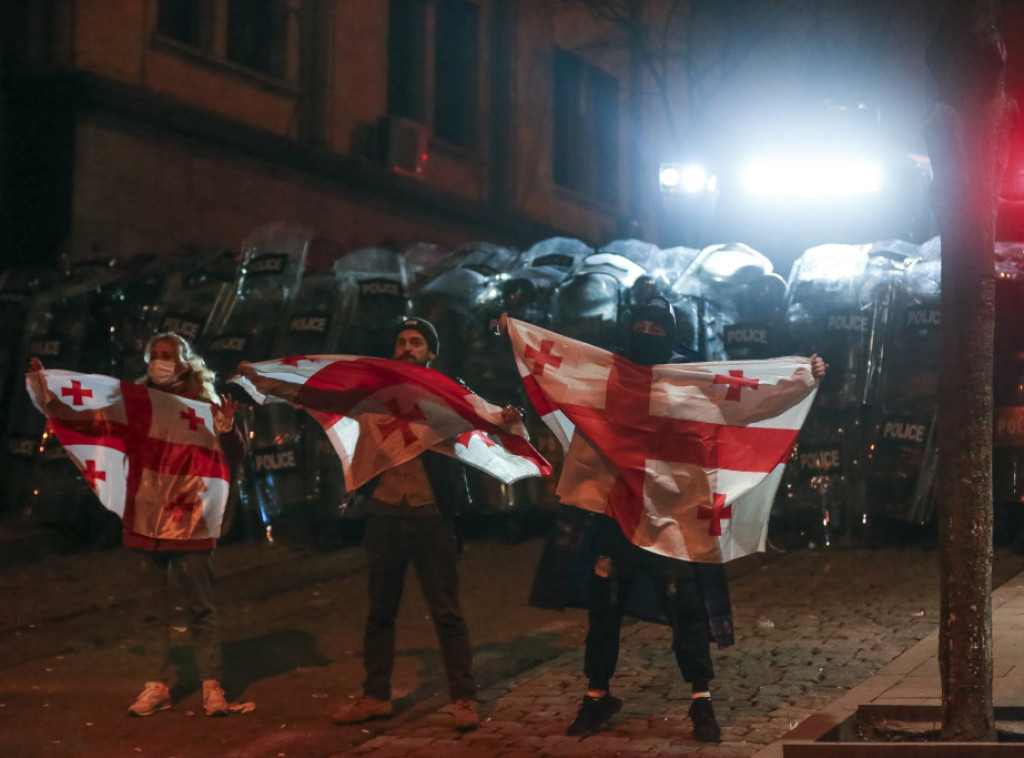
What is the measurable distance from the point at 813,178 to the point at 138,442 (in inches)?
556

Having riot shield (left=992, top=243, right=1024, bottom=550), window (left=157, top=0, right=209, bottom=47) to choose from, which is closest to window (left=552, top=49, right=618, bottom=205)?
window (left=157, top=0, right=209, bottom=47)

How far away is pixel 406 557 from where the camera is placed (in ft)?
20.1

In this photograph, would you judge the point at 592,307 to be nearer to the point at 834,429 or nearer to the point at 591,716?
the point at 834,429

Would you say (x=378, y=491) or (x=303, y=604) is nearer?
(x=378, y=491)

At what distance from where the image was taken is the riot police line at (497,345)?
33.0 ft

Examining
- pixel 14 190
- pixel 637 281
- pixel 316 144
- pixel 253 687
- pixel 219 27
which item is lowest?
pixel 253 687

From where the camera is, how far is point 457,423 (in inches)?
242

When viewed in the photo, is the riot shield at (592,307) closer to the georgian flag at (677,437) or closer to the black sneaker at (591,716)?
the georgian flag at (677,437)

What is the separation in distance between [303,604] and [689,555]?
4.00 m

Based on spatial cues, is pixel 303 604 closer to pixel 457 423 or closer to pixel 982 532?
pixel 457 423

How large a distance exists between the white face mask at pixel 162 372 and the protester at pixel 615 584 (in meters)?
1.80

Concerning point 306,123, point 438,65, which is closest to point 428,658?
point 306,123

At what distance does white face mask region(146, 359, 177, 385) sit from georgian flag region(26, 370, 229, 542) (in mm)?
83

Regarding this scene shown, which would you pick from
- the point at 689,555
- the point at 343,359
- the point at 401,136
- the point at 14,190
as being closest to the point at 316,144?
the point at 401,136
